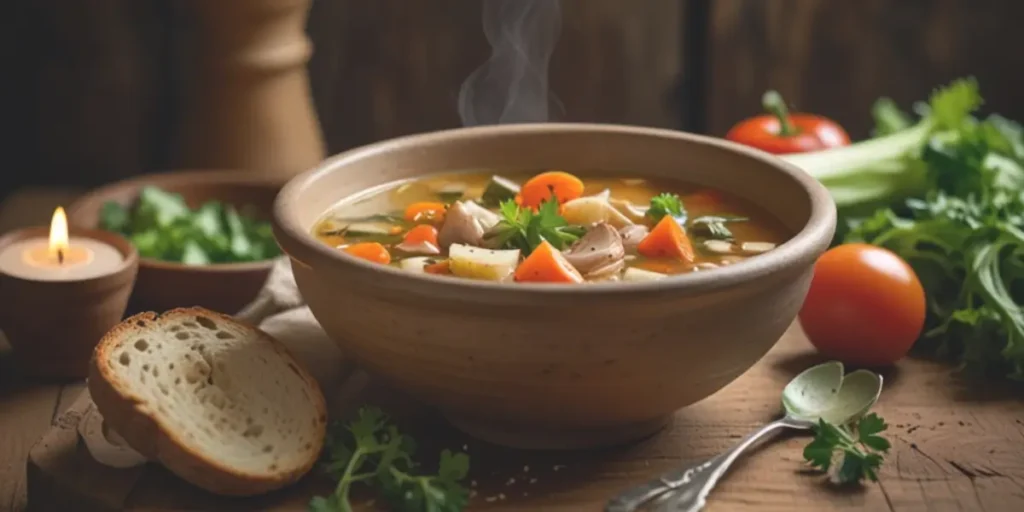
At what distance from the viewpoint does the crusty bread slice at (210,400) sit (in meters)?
2.05

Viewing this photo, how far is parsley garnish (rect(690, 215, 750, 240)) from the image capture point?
2.54 m

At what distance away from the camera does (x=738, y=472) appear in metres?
2.20

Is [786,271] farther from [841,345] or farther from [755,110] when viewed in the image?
[755,110]

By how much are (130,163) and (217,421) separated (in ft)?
8.47

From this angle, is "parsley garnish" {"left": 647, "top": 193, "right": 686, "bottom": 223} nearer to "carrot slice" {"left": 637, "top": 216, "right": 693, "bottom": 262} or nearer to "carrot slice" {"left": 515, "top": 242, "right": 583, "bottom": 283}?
"carrot slice" {"left": 637, "top": 216, "right": 693, "bottom": 262}

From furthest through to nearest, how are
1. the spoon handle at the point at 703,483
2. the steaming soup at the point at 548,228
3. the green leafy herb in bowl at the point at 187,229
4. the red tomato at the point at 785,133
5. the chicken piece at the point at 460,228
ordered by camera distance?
the red tomato at the point at 785,133 < the green leafy herb in bowl at the point at 187,229 < the chicken piece at the point at 460,228 < the steaming soup at the point at 548,228 < the spoon handle at the point at 703,483

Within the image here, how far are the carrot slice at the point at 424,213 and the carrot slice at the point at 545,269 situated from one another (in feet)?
1.50

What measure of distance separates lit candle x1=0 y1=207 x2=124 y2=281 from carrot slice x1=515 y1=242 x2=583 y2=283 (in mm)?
1074

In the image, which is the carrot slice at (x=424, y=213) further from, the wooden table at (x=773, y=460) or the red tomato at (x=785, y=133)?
the red tomato at (x=785, y=133)

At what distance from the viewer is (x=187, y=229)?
3.33m

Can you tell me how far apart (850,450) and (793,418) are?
211mm

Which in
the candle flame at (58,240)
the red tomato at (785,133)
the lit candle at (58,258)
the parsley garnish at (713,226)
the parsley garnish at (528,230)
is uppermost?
the parsley garnish at (528,230)

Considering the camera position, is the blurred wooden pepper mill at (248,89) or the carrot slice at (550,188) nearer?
the carrot slice at (550,188)

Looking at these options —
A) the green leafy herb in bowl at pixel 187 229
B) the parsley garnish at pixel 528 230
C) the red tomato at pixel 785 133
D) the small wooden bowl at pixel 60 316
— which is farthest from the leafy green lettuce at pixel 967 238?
the small wooden bowl at pixel 60 316
